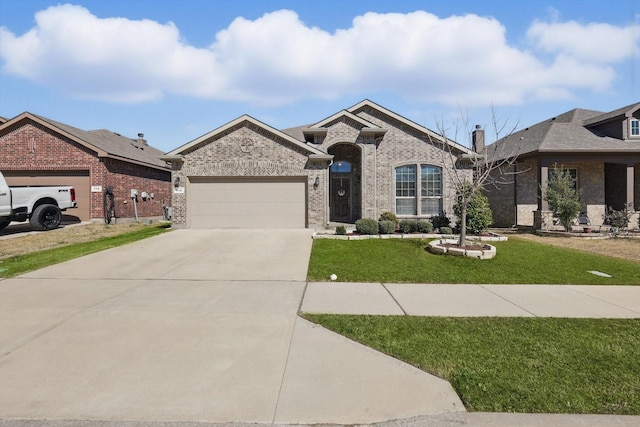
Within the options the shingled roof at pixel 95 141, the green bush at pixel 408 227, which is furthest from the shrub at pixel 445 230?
the shingled roof at pixel 95 141

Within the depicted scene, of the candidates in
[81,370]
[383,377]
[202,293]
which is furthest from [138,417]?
[202,293]

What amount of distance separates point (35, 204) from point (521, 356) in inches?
695

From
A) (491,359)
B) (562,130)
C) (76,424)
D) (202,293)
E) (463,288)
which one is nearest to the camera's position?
(76,424)

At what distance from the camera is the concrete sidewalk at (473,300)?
16.1 feet

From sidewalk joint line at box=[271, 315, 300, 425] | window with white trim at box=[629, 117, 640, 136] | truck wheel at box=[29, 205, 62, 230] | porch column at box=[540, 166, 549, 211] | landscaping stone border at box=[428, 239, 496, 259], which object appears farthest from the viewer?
window with white trim at box=[629, 117, 640, 136]

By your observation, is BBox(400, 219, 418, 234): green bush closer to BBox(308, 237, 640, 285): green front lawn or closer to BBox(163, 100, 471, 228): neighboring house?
BBox(308, 237, 640, 285): green front lawn

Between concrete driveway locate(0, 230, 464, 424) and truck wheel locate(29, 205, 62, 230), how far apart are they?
9.47m

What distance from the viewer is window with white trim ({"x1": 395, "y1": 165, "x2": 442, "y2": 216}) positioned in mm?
15844

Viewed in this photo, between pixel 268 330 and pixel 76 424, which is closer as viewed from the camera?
pixel 76 424

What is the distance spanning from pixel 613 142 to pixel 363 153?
12.8m

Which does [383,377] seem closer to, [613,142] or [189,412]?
[189,412]

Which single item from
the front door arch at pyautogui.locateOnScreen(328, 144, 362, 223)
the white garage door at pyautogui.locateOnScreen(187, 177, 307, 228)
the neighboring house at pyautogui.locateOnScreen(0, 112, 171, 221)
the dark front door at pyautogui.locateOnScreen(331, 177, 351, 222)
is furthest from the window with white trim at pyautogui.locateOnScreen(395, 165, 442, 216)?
the neighboring house at pyautogui.locateOnScreen(0, 112, 171, 221)

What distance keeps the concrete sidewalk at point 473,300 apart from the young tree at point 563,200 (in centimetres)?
866

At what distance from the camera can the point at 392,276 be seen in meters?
7.07
